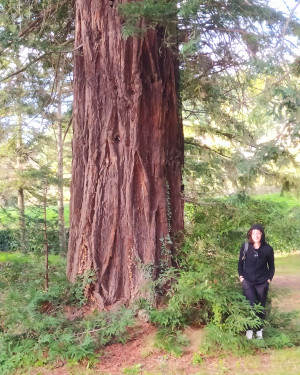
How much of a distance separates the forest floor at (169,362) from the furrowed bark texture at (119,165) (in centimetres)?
72

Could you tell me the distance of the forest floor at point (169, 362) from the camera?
4422 mm

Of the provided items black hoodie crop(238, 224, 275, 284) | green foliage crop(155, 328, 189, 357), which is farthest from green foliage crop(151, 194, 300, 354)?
black hoodie crop(238, 224, 275, 284)

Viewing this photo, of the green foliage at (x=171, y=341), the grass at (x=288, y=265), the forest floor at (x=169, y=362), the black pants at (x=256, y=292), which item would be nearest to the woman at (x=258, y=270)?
the black pants at (x=256, y=292)

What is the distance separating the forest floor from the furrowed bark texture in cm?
72

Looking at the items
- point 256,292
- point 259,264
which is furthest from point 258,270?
point 256,292

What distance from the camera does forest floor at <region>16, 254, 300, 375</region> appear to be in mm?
4422

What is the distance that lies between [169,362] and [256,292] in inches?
57.3

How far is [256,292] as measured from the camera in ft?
17.2

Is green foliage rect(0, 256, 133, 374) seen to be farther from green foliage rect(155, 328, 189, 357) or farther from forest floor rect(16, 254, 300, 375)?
green foliage rect(155, 328, 189, 357)

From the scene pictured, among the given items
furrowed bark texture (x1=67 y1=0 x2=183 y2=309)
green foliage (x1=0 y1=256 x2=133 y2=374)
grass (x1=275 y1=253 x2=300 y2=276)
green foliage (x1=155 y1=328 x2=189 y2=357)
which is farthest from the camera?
grass (x1=275 y1=253 x2=300 y2=276)

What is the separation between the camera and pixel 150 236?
5.68m

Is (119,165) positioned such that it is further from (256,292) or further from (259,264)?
(256,292)

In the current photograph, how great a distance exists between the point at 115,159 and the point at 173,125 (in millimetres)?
1160

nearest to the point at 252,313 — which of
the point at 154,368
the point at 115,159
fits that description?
the point at 154,368
